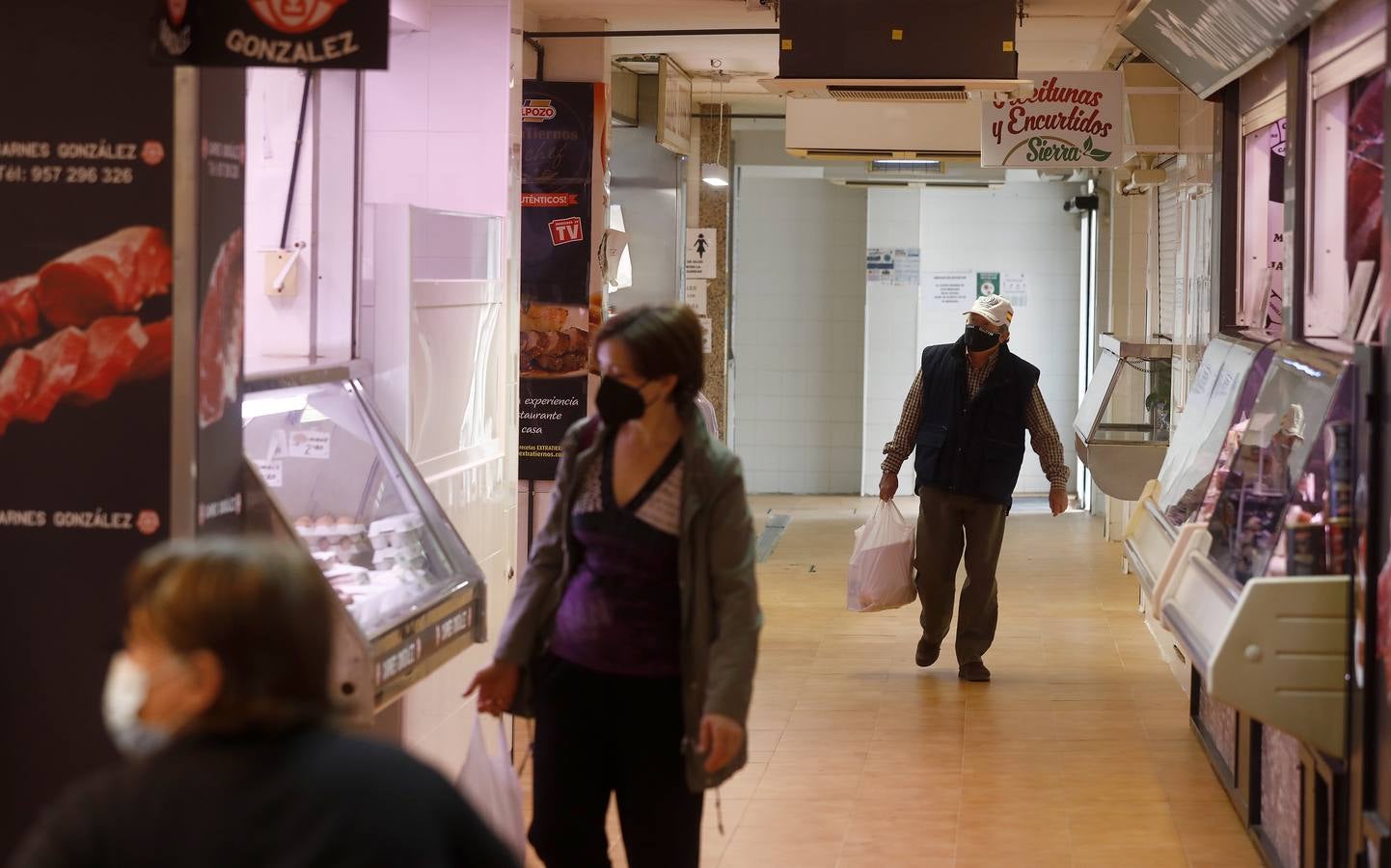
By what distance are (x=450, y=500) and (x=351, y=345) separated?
2.37ft

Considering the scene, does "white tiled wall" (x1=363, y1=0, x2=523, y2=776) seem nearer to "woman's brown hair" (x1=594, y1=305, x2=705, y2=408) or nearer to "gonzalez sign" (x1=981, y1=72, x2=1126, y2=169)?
"woman's brown hair" (x1=594, y1=305, x2=705, y2=408)

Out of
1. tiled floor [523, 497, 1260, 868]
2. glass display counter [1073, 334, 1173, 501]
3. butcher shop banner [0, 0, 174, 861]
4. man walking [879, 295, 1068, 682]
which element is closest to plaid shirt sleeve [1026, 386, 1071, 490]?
man walking [879, 295, 1068, 682]

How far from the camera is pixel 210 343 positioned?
3.54 meters

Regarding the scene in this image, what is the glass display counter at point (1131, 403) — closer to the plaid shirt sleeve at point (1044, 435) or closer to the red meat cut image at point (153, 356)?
the plaid shirt sleeve at point (1044, 435)

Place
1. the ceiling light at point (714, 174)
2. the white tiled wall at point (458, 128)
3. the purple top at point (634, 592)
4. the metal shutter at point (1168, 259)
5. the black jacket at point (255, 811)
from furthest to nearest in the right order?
the ceiling light at point (714, 174) → the metal shutter at point (1168, 259) → the white tiled wall at point (458, 128) → the purple top at point (634, 592) → the black jacket at point (255, 811)

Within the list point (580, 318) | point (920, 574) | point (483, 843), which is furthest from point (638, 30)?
point (483, 843)

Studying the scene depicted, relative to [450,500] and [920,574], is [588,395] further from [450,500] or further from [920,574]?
[450,500]

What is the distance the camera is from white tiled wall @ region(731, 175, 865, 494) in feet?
50.8

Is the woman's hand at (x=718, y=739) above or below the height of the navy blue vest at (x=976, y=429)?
below

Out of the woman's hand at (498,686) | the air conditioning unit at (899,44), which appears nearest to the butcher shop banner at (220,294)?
the woman's hand at (498,686)

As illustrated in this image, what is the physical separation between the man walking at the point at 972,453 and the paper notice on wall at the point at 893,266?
303 inches

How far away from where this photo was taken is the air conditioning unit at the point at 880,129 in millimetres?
9578

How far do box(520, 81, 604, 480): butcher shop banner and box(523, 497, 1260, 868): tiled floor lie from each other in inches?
63.8

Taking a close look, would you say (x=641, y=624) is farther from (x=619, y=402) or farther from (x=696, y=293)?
Result: (x=696, y=293)
